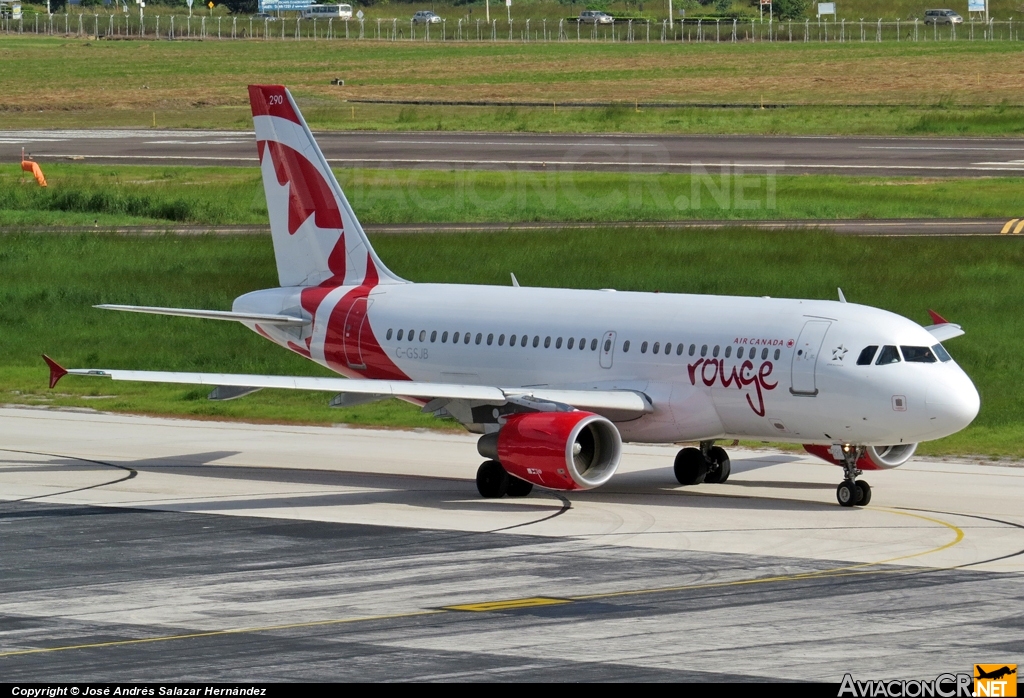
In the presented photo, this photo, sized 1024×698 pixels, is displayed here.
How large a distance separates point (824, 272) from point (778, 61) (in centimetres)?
11040

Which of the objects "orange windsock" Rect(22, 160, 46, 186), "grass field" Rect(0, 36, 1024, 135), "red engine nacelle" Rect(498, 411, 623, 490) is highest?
"grass field" Rect(0, 36, 1024, 135)

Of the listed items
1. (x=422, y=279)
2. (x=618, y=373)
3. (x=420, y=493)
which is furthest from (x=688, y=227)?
(x=420, y=493)

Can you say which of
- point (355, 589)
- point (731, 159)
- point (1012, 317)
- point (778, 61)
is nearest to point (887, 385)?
point (355, 589)

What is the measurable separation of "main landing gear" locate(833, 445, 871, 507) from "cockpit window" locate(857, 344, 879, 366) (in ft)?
6.53

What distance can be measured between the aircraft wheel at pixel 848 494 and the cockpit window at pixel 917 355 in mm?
2773

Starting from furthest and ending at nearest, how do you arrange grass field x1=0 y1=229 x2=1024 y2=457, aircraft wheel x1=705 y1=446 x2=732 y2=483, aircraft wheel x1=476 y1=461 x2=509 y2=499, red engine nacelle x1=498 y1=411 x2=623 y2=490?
grass field x1=0 y1=229 x2=1024 y2=457
aircraft wheel x1=705 y1=446 x2=732 y2=483
aircraft wheel x1=476 y1=461 x2=509 y2=499
red engine nacelle x1=498 y1=411 x2=623 y2=490

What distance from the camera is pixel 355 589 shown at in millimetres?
24984

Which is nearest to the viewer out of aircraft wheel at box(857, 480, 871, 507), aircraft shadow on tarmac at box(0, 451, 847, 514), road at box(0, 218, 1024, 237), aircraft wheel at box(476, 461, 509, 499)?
aircraft wheel at box(857, 480, 871, 507)

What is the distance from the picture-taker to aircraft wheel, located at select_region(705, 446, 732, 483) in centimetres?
3638

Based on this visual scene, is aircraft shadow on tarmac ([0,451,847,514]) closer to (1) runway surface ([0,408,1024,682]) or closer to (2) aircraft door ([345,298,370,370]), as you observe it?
(1) runway surface ([0,408,1024,682])

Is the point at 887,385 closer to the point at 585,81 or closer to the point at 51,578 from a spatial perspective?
the point at 51,578

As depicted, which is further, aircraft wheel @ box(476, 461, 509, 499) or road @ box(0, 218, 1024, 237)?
road @ box(0, 218, 1024, 237)

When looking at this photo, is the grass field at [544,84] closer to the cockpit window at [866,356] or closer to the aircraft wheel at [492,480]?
the aircraft wheel at [492,480]

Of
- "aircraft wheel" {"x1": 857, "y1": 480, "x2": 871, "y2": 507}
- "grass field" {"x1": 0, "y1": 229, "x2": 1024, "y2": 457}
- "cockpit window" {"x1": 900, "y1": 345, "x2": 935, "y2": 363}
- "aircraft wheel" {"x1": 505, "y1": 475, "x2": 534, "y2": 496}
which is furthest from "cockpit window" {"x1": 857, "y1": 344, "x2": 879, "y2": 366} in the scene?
"grass field" {"x1": 0, "y1": 229, "x2": 1024, "y2": 457}
